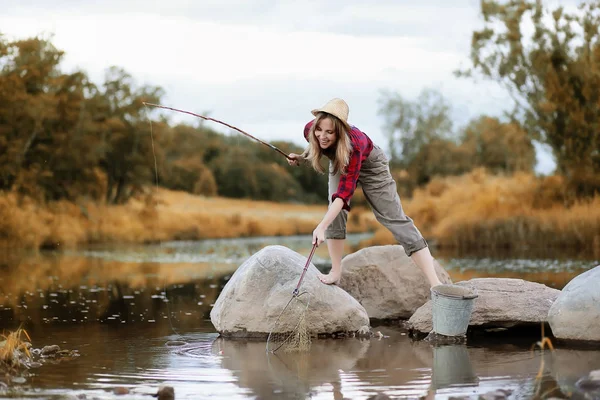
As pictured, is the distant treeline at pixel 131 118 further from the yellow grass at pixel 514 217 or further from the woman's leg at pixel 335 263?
the woman's leg at pixel 335 263

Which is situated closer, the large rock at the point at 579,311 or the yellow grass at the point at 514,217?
the large rock at the point at 579,311

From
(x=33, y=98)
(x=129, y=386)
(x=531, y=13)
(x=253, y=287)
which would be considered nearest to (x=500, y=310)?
(x=253, y=287)

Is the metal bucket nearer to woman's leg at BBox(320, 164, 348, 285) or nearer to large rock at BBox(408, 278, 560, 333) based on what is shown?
large rock at BBox(408, 278, 560, 333)

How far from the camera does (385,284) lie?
→ 9.79 m

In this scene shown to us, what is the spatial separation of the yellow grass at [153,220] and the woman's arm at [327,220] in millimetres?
17864

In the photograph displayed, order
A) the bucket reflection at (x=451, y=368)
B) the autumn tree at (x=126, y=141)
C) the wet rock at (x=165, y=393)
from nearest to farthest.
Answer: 1. the wet rock at (x=165, y=393)
2. the bucket reflection at (x=451, y=368)
3. the autumn tree at (x=126, y=141)

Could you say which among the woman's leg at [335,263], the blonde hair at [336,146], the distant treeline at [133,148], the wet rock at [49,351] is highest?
the distant treeline at [133,148]

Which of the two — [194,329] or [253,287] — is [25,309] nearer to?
[194,329]

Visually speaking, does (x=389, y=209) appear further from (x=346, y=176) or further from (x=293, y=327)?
(x=293, y=327)

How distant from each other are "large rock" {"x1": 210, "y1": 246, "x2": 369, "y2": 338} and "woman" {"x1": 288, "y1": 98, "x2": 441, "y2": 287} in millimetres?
222

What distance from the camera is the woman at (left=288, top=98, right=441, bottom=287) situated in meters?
7.84

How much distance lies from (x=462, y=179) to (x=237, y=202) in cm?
1425

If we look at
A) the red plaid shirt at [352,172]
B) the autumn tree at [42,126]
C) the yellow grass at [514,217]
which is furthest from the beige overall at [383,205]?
the autumn tree at [42,126]

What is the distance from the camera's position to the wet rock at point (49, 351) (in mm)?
7449
